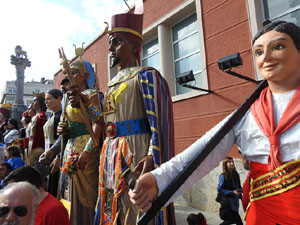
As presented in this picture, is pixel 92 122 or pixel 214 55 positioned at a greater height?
pixel 214 55

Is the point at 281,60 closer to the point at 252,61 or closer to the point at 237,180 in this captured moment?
the point at 237,180

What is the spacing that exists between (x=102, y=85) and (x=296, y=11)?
6.75 m

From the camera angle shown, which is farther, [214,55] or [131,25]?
[214,55]

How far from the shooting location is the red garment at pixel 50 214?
186 cm

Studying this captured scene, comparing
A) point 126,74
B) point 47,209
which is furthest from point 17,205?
point 126,74

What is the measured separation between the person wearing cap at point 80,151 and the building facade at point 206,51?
5.27 ft

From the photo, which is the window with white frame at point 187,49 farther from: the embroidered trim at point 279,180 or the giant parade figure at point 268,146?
Result: the embroidered trim at point 279,180

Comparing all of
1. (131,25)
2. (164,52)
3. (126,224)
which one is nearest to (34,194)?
(126,224)

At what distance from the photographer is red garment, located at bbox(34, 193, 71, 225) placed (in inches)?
73.3

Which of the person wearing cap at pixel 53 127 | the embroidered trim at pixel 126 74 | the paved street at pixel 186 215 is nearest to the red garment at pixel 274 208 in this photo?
the embroidered trim at pixel 126 74

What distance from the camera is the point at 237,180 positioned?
3.97 meters

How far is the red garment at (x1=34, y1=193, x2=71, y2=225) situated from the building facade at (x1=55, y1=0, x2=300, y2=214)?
2762 millimetres

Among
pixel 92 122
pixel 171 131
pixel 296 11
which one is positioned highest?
pixel 296 11

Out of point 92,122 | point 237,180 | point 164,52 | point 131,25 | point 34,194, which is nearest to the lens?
point 34,194
